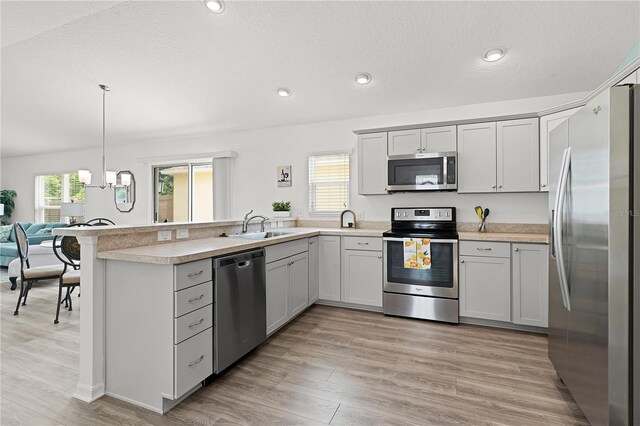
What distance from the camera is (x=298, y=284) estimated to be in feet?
10.7

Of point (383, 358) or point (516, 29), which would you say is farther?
point (516, 29)

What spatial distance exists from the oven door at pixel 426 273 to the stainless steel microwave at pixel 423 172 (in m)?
0.70

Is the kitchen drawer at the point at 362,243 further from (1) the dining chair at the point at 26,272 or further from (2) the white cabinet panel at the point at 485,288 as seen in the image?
(1) the dining chair at the point at 26,272

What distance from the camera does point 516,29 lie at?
2.61 m

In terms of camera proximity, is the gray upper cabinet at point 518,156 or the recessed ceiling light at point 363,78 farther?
the recessed ceiling light at point 363,78

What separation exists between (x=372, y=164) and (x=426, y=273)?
4.97 ft

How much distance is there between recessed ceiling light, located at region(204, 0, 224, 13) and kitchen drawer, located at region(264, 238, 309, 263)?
86.6 inches

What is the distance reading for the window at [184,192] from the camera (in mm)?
5668

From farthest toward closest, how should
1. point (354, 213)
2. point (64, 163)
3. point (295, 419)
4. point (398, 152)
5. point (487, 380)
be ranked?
point (64, 163)
point (354, 213)
point (398, 152)
point (487, 380)
point (295, 419)

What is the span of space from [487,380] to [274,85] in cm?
373

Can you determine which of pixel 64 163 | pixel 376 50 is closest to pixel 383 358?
pixel 376 50

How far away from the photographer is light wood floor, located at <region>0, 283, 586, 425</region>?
175 centimetres

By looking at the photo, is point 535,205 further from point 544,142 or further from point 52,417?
point 52,417

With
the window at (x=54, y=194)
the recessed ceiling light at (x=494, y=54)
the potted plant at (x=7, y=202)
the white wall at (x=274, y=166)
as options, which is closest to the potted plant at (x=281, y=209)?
the white wall at (x=274, y=166)
